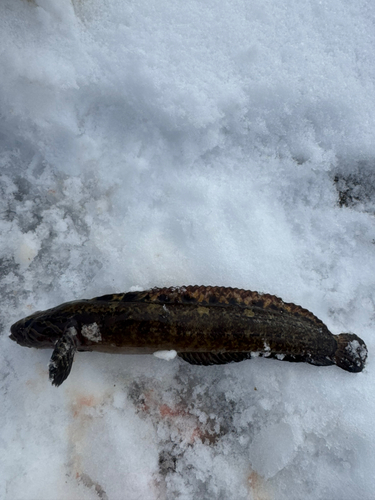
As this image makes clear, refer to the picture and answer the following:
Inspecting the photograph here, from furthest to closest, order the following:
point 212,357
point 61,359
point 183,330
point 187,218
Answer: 1. point 187,218
2. point 212,357
3. point 183,330
4. point 61,359

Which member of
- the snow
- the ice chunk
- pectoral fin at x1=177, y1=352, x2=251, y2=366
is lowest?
the ice chunk

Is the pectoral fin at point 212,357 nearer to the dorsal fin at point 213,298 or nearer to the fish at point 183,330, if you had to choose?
the fish at point 183,330

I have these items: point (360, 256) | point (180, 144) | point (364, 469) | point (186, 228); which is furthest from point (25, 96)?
point (364, 469)

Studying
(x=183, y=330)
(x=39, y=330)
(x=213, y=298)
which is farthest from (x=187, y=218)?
(x=39, y=330)

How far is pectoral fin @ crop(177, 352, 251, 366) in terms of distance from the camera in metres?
3.97

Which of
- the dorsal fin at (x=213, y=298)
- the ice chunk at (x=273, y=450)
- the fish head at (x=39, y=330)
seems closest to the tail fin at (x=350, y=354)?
the dorsal fin at (x=213, y=298)

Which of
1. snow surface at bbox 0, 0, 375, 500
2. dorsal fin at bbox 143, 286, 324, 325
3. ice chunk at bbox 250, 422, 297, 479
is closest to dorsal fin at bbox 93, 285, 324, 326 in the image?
dorsal fin at bbox 143, 286, 324, 325

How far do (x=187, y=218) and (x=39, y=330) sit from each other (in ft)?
7.38

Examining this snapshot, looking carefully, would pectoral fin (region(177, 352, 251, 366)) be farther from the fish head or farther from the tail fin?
the fish head

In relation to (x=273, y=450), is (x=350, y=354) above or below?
above

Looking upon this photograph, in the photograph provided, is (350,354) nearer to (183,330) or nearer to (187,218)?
(183,330)

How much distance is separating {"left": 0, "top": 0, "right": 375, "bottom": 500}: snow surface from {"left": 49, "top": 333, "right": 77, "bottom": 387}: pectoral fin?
511 millimetres

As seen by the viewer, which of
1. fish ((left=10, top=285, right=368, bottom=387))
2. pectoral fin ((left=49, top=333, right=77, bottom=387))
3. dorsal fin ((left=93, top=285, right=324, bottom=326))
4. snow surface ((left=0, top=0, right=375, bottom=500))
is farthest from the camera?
snow surface ((left=0, top=0, right=375, bottom=500))

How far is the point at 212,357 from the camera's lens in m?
4.02
